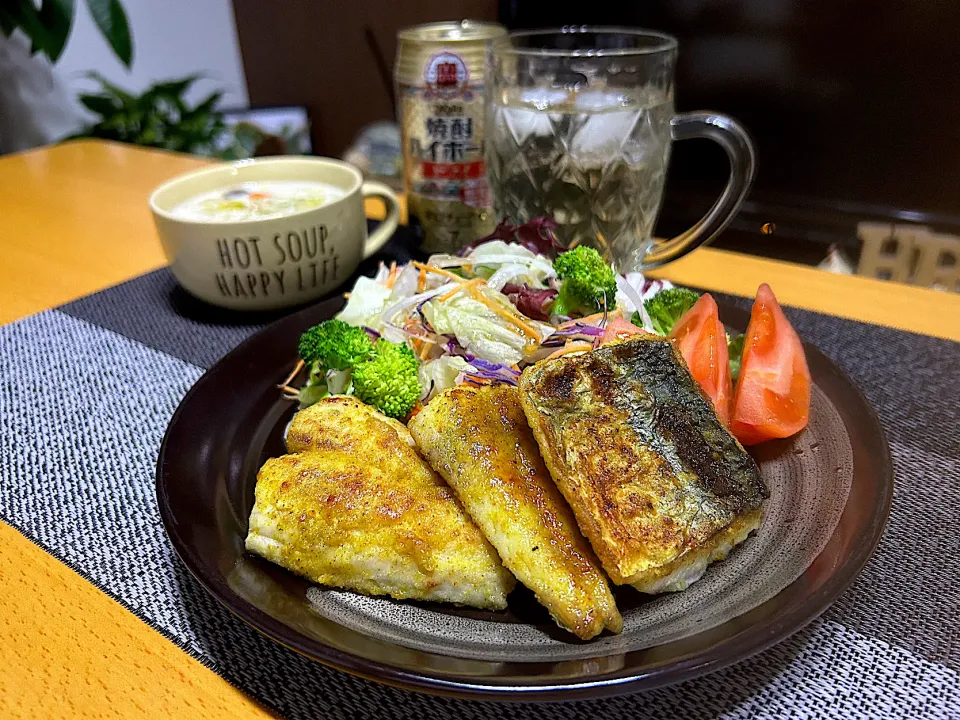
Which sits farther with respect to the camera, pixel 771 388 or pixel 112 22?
pixel 112 22

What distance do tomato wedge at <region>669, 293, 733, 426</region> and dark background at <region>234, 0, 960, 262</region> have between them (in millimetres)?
2628

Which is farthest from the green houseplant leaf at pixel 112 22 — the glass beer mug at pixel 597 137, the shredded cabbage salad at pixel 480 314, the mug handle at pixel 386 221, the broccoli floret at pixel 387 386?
the broccoli floret at pixel 387 386

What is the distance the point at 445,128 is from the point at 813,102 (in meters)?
3.25

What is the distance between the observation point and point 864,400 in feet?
4.48

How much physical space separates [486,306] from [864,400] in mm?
847

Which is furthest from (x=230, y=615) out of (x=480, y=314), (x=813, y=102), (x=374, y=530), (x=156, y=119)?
(x=156, y=119)

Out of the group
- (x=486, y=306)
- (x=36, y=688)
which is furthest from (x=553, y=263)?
(x=36, y=688)

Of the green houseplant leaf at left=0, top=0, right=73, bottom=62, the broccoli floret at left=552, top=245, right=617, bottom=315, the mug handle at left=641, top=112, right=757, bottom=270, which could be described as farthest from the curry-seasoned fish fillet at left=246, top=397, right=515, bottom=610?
the green houseplant leaf at left=0, top=0, right=73, bottom=62

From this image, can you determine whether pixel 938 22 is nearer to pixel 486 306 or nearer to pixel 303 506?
pixel 486 306

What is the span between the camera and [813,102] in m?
4.40

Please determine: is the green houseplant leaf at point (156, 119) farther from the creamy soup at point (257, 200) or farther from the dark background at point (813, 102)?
the creamy soup at point (257, 200)

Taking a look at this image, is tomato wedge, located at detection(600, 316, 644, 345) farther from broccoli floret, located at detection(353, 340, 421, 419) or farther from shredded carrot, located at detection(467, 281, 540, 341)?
broccoli floret, located at detection(353, 340, 421, 419)

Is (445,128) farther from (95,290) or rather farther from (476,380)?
(95,290)

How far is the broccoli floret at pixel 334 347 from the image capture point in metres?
1.55
